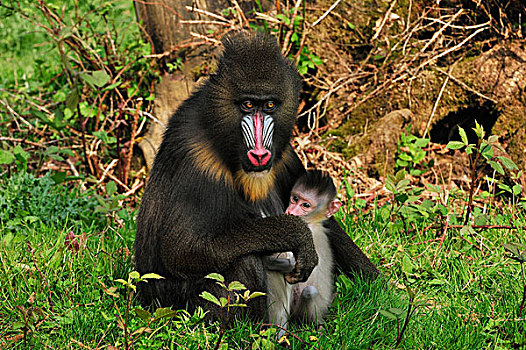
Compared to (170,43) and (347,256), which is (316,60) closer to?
(170,43)

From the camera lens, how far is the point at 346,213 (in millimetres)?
5008

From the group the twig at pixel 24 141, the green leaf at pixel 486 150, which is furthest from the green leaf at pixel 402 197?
the twig at pixel 24 141

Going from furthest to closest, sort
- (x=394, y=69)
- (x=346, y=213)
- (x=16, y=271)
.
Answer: (x=394, y=69)
(x=346, y=213)
(x=16, y=271)

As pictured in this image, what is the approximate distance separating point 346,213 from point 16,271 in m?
2.49

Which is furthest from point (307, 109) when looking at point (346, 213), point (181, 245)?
point (181, 245)

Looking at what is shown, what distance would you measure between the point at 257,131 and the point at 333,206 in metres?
0.83

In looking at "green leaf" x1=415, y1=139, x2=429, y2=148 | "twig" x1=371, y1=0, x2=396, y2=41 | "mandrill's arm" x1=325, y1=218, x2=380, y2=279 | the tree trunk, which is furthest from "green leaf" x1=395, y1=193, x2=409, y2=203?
the tree trunk

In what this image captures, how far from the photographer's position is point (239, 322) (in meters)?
3.48

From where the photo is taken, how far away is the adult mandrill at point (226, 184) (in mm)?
3449

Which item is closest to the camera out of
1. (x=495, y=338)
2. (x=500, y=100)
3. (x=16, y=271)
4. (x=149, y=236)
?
(x=495, y=338)

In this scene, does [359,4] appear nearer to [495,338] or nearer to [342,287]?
[342,287]

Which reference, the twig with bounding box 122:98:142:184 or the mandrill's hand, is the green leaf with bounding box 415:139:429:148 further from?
the twig with bounding box 122:98:142:184

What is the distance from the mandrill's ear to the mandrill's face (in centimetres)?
64

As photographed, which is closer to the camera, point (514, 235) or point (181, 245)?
point (181, 245)
